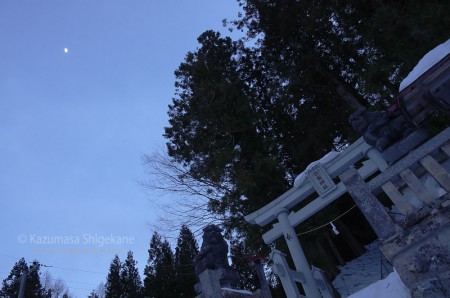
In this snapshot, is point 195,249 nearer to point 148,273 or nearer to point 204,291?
point 148,273

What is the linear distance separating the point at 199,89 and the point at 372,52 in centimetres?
640

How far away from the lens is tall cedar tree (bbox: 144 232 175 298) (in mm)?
19438

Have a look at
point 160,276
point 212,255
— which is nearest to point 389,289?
point 212,255

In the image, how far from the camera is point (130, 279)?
24.1 m

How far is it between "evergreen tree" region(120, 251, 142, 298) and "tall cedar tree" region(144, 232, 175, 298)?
1364mm

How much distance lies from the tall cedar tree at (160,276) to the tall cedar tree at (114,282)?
2740mm

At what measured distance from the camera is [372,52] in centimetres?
967

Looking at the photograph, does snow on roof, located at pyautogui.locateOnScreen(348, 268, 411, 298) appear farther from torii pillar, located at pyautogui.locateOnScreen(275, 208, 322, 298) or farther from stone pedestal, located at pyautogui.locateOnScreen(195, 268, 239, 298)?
torii pillar, located at pyautogui.locateOnScreen(275, 208, 322, 298)

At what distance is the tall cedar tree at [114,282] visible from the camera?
73.9 feet

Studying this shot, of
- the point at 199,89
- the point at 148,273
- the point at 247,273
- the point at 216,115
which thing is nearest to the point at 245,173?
the point at 216,115

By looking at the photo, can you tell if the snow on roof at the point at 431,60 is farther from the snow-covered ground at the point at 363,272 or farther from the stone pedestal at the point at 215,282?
the snow-covered ground at the point at 363,272

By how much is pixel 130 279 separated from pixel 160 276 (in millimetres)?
5229

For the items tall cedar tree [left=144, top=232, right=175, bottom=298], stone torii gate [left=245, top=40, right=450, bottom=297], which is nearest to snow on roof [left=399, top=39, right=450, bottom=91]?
stone torii gate [left=245, top=40, right=450, bottom=297]

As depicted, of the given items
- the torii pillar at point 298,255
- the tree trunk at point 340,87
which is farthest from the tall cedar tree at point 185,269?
the torii pillar at point 298,255
